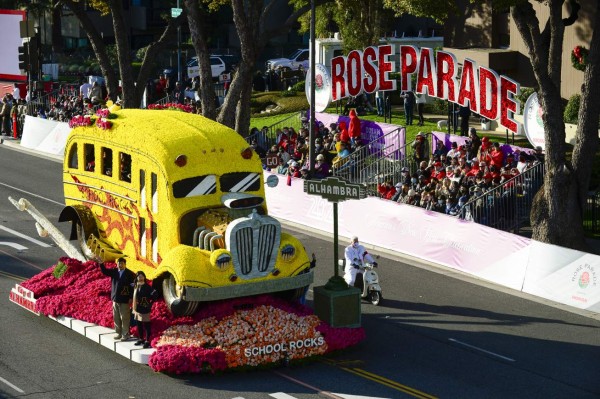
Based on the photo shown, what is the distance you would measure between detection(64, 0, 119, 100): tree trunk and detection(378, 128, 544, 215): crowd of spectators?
54.1ft

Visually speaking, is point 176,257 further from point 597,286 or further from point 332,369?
point 597,286

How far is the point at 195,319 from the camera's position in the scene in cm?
2155

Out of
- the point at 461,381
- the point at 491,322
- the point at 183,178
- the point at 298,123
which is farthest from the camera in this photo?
the point at 298,123

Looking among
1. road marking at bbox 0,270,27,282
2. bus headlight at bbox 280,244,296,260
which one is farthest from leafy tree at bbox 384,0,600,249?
road marking at bbox 0,270,27,282

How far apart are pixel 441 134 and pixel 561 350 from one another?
15.1 metres

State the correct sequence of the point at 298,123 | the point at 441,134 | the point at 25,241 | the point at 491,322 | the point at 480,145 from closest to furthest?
the point at 491,322
the point at 25,241
the point at 480,145
the point at 441,134
the point at 298,123

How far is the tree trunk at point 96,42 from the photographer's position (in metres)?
44.6

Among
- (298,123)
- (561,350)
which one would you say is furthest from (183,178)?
(298,123)

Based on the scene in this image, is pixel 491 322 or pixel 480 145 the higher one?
pixel 480 145

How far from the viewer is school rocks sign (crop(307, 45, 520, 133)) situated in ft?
114

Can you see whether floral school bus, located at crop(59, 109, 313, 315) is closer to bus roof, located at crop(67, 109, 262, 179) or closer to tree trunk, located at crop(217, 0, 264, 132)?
bus roof, located at crop(67, 109, 262, 179)

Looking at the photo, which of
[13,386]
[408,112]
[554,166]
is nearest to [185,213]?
[13,386]

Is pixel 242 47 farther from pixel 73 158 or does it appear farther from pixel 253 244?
pixel 253 244

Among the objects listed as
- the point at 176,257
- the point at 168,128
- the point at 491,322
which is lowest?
the point at 491,322
